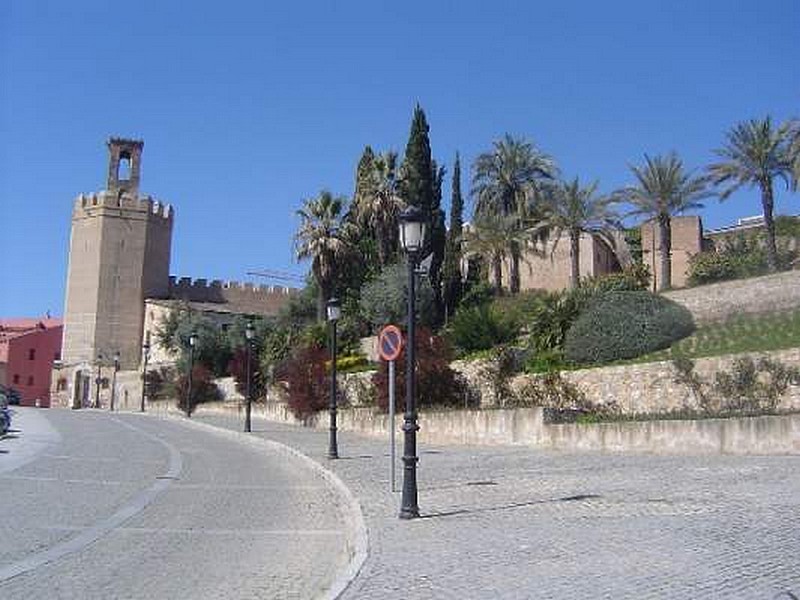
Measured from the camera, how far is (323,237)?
4775 centimetres

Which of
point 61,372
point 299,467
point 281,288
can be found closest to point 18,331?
point 61,372

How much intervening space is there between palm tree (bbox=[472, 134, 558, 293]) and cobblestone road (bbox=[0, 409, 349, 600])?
99.6 feet

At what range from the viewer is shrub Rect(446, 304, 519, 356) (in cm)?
3344

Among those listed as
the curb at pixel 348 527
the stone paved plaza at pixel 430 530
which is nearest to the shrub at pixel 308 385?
the curb at pixel 348 527

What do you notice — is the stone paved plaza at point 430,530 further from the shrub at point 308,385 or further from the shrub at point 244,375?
the shrub at point 244,375

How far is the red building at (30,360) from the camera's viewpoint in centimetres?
9225

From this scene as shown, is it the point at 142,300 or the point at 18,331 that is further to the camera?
the point at 18,331

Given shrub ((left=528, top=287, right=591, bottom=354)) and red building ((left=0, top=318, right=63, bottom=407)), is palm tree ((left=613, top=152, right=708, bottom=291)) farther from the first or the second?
red building ((left=0, top=318, right=63, bottom=407))

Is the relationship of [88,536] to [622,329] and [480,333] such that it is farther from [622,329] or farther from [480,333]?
[480,333]

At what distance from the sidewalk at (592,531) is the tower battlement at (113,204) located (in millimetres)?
65593

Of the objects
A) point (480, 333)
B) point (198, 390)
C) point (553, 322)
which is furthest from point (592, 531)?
point (198, 390)

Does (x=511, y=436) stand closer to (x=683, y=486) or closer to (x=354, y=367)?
(x=683, y=486)

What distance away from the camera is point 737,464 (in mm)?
15477

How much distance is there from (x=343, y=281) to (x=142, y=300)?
33403 millimetres
